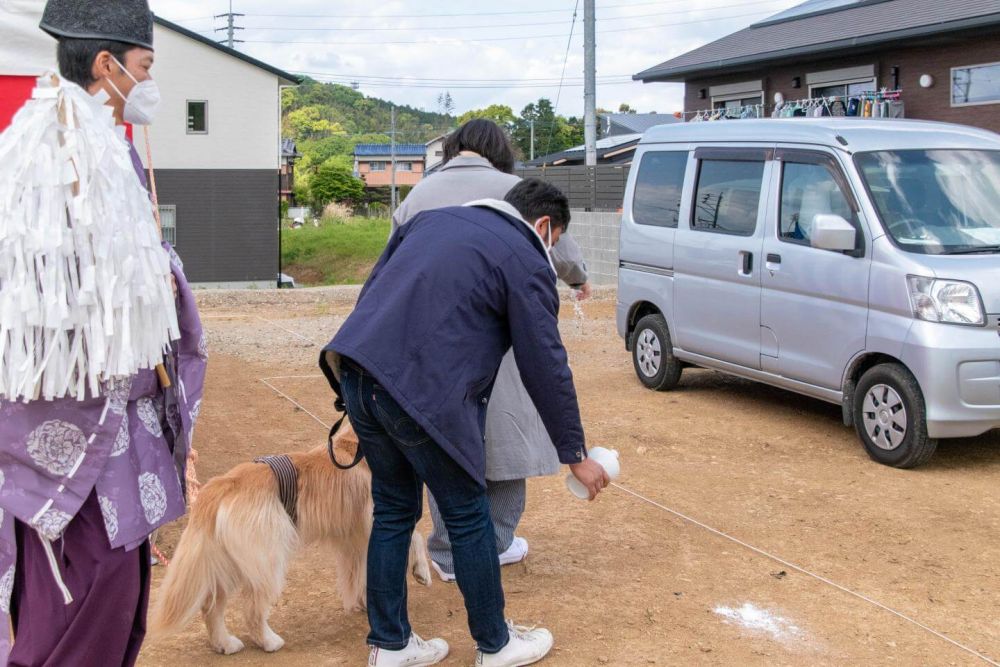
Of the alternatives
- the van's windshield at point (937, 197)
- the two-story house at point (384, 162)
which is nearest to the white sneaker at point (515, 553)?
the van's windshield at point (937, 197)

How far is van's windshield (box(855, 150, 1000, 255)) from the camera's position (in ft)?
21.4

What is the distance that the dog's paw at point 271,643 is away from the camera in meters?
3.93

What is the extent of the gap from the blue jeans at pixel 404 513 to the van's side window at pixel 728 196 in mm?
4681

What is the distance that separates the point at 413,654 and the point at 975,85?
1486 centimetres

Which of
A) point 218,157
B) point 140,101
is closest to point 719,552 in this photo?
point 140,101

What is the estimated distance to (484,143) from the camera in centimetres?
470

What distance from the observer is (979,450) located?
6992 mm

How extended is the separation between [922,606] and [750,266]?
3528 millimetres

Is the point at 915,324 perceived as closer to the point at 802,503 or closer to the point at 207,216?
the point at 802,503

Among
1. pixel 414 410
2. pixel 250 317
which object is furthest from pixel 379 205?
pixel 414 410

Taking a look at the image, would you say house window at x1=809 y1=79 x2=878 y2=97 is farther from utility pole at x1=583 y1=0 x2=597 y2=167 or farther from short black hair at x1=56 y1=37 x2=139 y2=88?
short black hair at x1=56 y1=37 x2=139 y2=88

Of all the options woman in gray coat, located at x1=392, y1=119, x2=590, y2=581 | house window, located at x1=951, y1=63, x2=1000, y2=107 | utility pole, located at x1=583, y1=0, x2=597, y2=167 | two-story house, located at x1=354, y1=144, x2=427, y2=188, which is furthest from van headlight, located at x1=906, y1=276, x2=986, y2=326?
two-story house, located at x1=354, y1=144, x2=427, y2=188

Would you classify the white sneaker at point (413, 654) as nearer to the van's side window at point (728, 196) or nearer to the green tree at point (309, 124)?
the van's side window at point (728, 196)

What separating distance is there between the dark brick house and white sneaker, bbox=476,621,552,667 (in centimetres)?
1325
